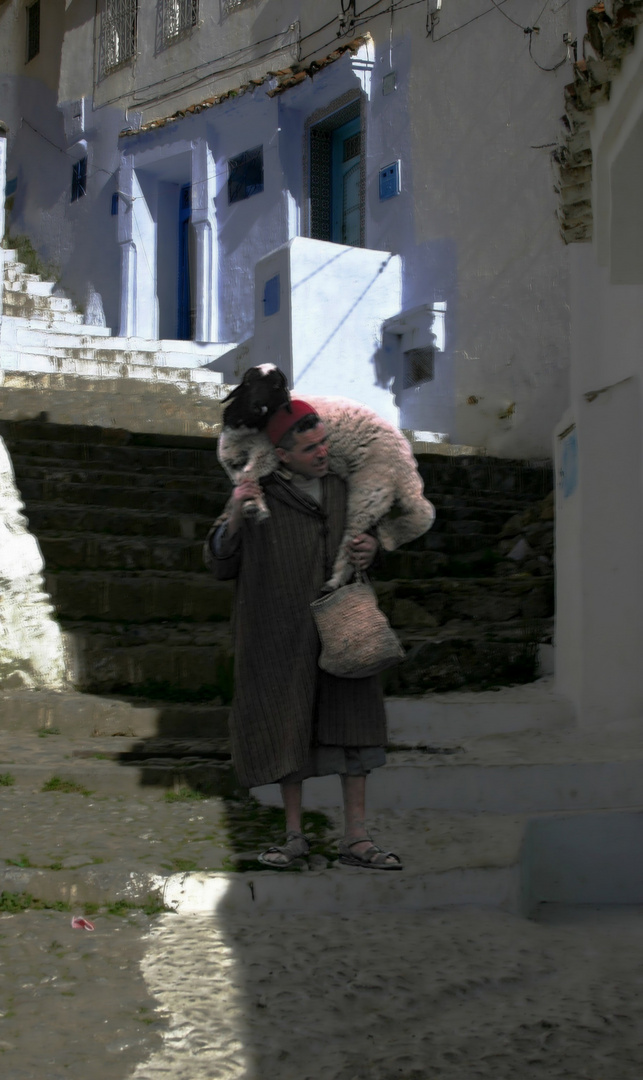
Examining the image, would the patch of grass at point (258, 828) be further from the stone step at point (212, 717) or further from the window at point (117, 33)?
the window at point (117, 33)

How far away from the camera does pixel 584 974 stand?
8.72 feet

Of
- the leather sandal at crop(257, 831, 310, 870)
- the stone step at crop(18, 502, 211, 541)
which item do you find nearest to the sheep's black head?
the leather sandal at crop(257, 831, 310, 870)

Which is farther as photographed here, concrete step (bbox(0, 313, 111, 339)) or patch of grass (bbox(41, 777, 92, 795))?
concrete step (bbox(0, 313, 111, 339))

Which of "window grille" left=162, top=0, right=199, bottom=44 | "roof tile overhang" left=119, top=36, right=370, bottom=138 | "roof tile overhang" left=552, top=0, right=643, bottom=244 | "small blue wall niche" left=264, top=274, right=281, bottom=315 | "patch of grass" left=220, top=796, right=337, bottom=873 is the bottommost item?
"patch of grass" left=220, top=796, right=337, bottom=873

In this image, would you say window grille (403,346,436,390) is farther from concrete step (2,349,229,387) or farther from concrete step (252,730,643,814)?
concrete step (252,730,643,814)

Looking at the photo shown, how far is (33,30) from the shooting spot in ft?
64.5

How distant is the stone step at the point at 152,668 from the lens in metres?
5.16

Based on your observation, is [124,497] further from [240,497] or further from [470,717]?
[240,497]

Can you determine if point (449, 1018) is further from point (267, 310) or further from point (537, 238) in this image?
point (267, 310)

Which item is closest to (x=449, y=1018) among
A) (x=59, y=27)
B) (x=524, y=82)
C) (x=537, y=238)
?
(x=537, y=238)

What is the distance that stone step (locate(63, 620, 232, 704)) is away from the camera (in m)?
5.16

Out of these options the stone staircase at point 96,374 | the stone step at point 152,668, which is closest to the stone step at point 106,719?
the stone step at point 152,668


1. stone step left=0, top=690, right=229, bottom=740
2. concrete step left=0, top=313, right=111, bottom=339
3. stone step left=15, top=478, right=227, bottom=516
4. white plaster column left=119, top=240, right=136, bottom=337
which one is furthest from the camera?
white plaster column left=119, top=240, right=136, bottom=337

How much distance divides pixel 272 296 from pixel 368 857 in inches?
403
